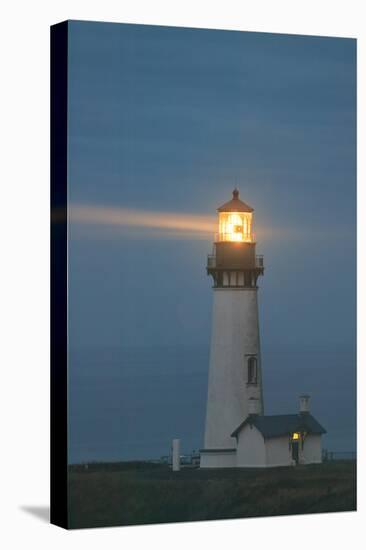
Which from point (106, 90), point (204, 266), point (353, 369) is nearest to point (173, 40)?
point (106, 90)

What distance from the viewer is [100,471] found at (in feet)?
65.9

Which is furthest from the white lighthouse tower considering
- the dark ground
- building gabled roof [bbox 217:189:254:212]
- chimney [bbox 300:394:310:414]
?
chimney [bbox 300:394:310:414]

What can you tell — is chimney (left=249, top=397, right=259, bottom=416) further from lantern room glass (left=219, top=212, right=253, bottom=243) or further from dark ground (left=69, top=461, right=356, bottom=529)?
lantern room glass (left=219, top=212, right=253, bottom=243)

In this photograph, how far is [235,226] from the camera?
2086cm

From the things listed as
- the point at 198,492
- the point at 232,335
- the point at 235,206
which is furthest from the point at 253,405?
the point at 235,206

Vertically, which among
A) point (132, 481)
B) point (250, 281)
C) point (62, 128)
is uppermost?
point (62, 128)

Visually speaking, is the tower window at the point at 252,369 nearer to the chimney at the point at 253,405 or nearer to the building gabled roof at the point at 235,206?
the chimney at the point at 253,405

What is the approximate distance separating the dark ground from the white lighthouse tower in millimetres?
274

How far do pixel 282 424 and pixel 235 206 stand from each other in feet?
7.58

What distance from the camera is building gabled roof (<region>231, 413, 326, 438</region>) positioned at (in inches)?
831

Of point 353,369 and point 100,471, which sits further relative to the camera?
point 353,369

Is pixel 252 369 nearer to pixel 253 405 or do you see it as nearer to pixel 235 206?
pixel 253 405

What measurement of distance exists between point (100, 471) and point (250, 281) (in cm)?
257

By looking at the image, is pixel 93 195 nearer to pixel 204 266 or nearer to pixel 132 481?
pixel 204 266
